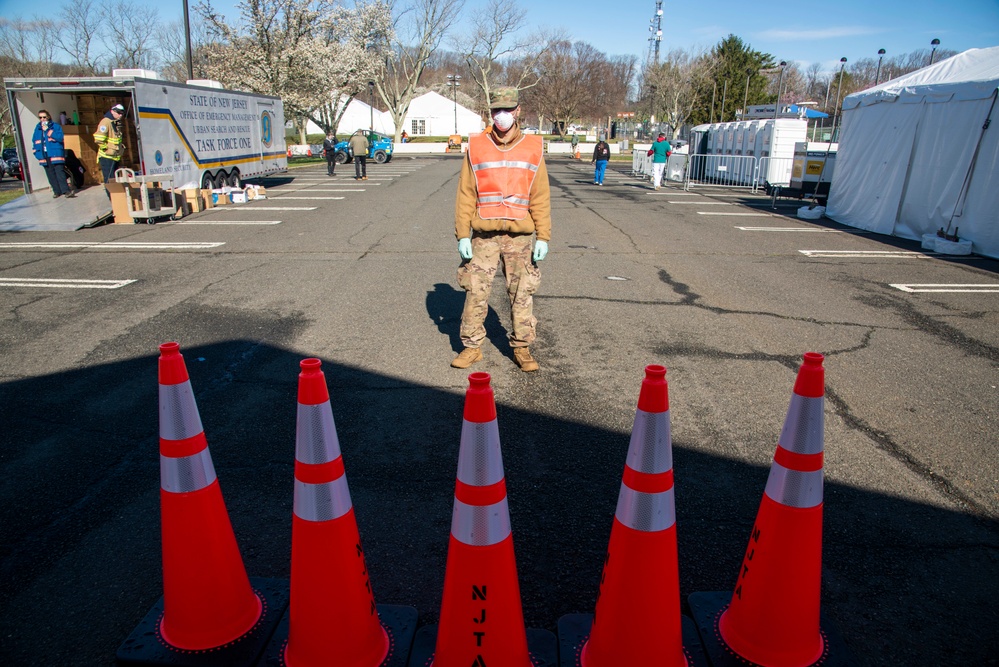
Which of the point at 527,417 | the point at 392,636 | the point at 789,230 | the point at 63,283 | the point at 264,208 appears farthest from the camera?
the point at 264,208

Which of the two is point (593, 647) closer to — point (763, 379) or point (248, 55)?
point (763, 379)

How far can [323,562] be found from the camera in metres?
2.09

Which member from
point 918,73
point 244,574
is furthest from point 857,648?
point 918,73

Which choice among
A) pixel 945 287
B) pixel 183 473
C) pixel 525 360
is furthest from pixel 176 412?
pixel 945 287

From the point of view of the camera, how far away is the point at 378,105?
9500 cm

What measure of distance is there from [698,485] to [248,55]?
3750cm

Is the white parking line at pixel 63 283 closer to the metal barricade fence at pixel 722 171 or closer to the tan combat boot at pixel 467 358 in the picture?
the tan combat boot at pixel 467 358

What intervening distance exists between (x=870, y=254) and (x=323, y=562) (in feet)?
35.2

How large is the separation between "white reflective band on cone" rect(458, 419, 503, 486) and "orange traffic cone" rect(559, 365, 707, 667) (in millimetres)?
418

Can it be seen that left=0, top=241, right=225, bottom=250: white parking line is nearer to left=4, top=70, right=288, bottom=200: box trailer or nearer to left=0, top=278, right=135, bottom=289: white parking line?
left=0, top=278, right=135, bottom=289: white parking line

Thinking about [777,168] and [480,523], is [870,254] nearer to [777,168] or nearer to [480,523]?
[480,523]

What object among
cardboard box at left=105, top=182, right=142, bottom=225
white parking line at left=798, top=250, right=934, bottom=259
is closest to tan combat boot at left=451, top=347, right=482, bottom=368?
white parking line at left=798, top=250, right=934, bottom=259

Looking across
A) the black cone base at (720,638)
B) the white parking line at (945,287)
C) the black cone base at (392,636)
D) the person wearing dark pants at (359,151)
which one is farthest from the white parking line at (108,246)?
the person wearing dark pants at (359,151)

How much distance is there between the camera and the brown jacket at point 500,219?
464 centimetres
